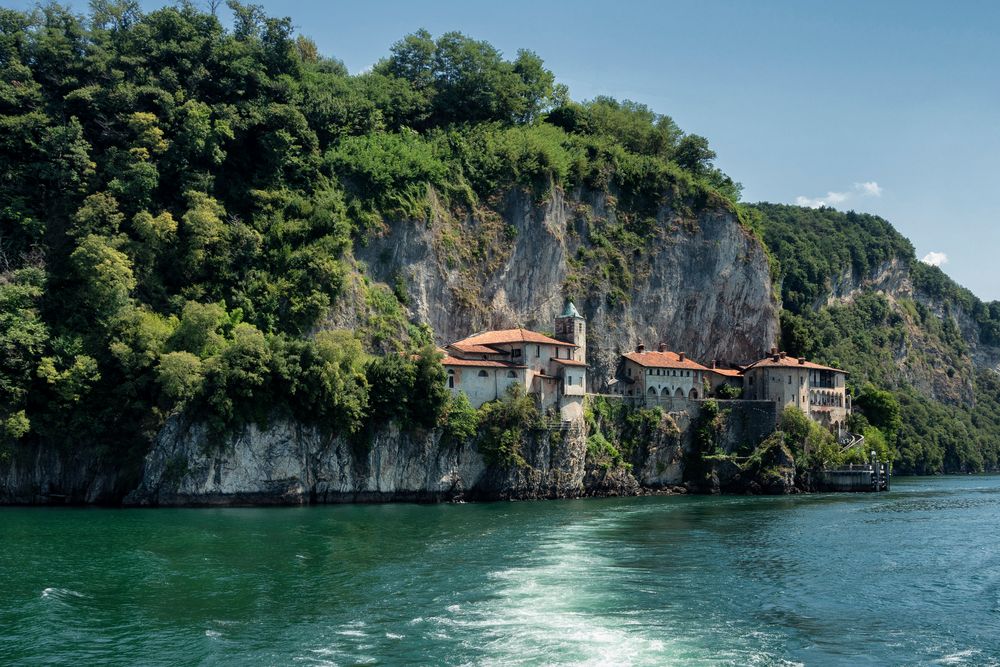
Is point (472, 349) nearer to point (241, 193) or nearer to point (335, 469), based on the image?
point (335, 469)

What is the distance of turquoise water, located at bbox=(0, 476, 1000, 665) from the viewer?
88.5 feet

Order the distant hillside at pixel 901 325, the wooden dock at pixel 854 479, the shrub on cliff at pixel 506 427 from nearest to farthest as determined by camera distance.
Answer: the shrub on cliff at pixel 506 427 → the wooden dock at pixel 854 479 → the distant hillside at pixel 901 325

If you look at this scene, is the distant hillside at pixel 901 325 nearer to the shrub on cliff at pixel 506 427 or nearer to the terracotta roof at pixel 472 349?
the terracotta roof at pixel 472 349

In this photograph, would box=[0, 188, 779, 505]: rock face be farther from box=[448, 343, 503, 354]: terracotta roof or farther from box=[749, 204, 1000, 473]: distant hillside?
box=[749, 204, 1000, 473]: distant hillside

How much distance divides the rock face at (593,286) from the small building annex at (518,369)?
6365mm

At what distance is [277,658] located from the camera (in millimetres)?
25766

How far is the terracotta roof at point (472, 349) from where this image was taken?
72438mm

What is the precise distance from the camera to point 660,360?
85.2 metres

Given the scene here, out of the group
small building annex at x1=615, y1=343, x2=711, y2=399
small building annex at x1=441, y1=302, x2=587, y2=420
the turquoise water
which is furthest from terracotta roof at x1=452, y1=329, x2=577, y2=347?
the turquoise water

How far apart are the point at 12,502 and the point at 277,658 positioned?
1608 inches

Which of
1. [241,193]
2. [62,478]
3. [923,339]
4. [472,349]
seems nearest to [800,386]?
[472,349]

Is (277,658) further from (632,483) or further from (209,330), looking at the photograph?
(632,483)

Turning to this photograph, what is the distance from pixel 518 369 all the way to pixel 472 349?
13.1 ft

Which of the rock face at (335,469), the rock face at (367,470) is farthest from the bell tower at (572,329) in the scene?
the rock face at (335,469)
